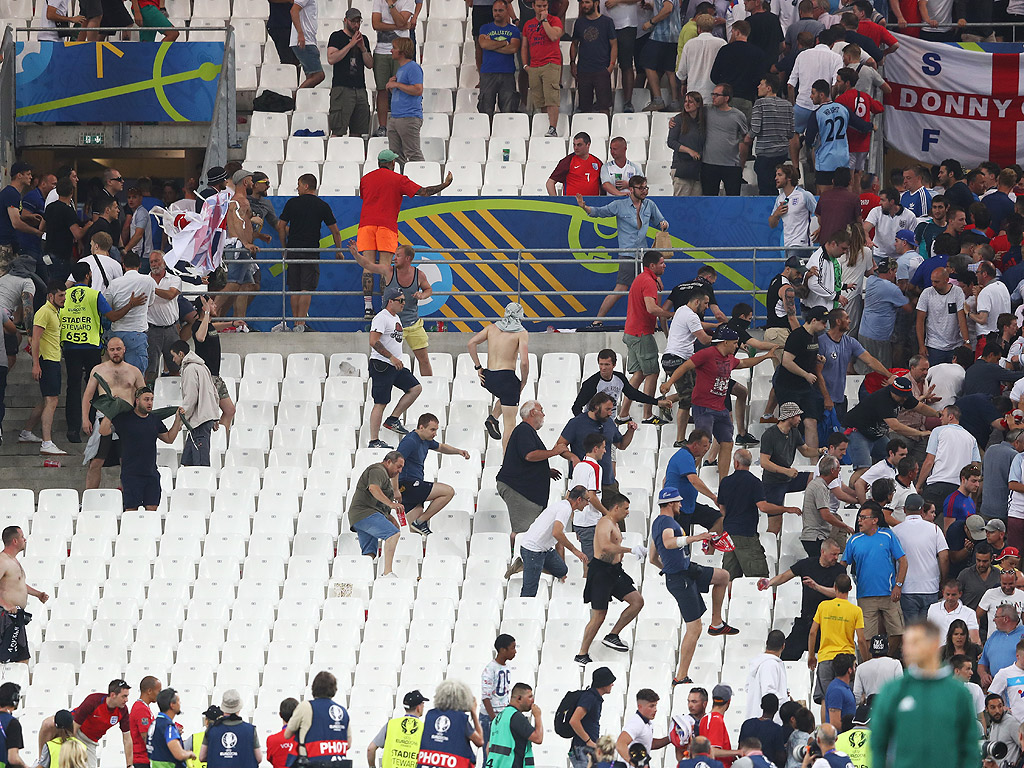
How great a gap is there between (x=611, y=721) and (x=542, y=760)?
57cm

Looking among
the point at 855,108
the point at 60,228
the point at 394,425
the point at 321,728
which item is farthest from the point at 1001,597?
the point at 60,228

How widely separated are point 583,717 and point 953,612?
117 inches

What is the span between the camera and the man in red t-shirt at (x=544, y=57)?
66.5 ft

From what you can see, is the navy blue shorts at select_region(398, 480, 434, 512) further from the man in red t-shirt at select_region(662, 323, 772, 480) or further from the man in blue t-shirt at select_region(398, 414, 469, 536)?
the man in red t-shirt at select_region(662, 323, 772, 480)

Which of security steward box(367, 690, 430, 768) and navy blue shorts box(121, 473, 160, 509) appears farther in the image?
navy blue shorts box(121, 473, 160, 509)

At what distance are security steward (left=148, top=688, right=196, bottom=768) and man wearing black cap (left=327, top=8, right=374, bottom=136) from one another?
9.57 m

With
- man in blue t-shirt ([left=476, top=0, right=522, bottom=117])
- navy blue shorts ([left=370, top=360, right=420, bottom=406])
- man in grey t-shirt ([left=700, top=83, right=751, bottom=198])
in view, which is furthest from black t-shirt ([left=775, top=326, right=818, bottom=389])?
man in blue t-shirt ([left=476, top=0, right=522, bottom=117])

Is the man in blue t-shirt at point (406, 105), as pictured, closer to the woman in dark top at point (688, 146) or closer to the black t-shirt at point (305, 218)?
the black t-shirt at point (305, 218)

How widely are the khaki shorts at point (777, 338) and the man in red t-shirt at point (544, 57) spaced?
4.51 m

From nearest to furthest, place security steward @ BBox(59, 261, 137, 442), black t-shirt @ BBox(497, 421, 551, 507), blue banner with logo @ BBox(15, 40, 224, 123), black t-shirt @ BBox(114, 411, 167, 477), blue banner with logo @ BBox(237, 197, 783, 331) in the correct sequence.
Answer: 1. black t-shirt @ BBox(497, 421, 551, 507)
2. black t-shirt @ BBox(114, 411, 167, 477)
3. security steward @ BBox(59, 261, 137, 442)
4. blue banner with logo @ BBox(237, 197, 783, 331)
5. blue banner with logo @ BBox(15, 40, 224, 123)

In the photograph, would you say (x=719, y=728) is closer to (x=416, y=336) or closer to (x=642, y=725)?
(x=642, y=725)

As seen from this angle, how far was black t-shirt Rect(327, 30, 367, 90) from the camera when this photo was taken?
20.4 metres

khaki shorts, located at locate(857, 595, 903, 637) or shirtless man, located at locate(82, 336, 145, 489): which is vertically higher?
shirtless man, located at locate(82, 336, 145, 489)

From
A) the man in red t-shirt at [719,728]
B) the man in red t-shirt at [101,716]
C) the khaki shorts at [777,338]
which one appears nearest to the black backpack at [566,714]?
the man in red t-shirt at [719,728]
